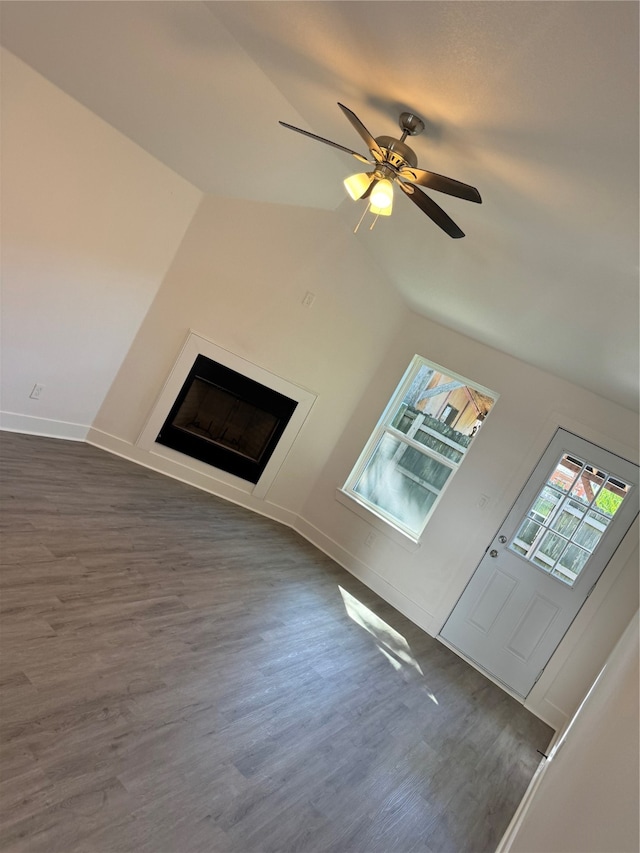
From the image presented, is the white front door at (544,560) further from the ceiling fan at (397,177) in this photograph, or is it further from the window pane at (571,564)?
the ceiling fan at (397,177)

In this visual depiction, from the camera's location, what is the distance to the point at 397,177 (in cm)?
259

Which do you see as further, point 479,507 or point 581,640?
point 479,507

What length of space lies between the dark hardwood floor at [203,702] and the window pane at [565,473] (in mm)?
1664

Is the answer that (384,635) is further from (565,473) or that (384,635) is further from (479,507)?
(565,473)

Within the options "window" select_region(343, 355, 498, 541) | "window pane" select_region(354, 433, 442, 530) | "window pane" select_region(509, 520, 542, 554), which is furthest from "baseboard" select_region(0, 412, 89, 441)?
"window pane" select_region(509, 520, 542, 554)

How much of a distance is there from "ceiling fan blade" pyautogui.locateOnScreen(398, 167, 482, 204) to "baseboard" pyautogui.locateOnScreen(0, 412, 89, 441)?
3.28 meters

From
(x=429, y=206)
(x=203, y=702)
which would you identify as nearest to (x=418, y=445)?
(x=429, y=206)

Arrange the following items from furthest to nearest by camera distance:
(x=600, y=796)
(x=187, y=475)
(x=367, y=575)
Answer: (x=367, y=575) → (x=187, y=475) → (x=600, y=796)

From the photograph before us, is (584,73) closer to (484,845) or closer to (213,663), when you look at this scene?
(213,663)

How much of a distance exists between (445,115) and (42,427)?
360 centimetres

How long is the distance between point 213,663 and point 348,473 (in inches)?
121

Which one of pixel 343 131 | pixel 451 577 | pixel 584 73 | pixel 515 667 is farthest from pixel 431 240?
pixel 515 667

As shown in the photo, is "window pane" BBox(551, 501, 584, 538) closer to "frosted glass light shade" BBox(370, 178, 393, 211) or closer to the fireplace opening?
the fireplace opening

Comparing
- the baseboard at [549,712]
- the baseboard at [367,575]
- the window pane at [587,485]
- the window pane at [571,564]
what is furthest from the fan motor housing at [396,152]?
the baseboard at [549,712]
